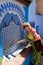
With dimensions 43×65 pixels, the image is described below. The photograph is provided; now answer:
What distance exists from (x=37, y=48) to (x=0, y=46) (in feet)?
1.42

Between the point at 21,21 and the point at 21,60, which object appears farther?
the point at 21,21

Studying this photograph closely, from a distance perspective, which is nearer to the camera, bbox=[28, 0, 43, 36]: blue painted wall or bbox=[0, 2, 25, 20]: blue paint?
bbox=[0, 2, 25, 20]: blue paint

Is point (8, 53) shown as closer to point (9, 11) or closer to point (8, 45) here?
point (8, 45)

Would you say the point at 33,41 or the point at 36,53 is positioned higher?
the point at 33,41

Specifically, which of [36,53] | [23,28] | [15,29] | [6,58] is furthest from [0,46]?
[36,53]

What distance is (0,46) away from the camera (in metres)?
1.02

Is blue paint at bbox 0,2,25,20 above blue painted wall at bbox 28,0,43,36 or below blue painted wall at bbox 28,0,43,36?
above

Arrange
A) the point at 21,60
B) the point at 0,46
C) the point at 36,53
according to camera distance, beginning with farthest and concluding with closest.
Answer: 1. the point at 36,53
2. the point at 21,60
3. the point at 0,46

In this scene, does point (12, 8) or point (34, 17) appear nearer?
point (12, 8)

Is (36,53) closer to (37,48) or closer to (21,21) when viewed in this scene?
(37,48)

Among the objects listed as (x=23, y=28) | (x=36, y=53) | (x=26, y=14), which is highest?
(x=26, y=14)

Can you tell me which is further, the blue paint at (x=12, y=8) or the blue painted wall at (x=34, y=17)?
the blue painted wall at (x=34, y=17)

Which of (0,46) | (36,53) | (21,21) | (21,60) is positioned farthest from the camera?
(36,53)

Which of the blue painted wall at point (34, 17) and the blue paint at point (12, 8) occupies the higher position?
the blue paint at point (12, 8)
